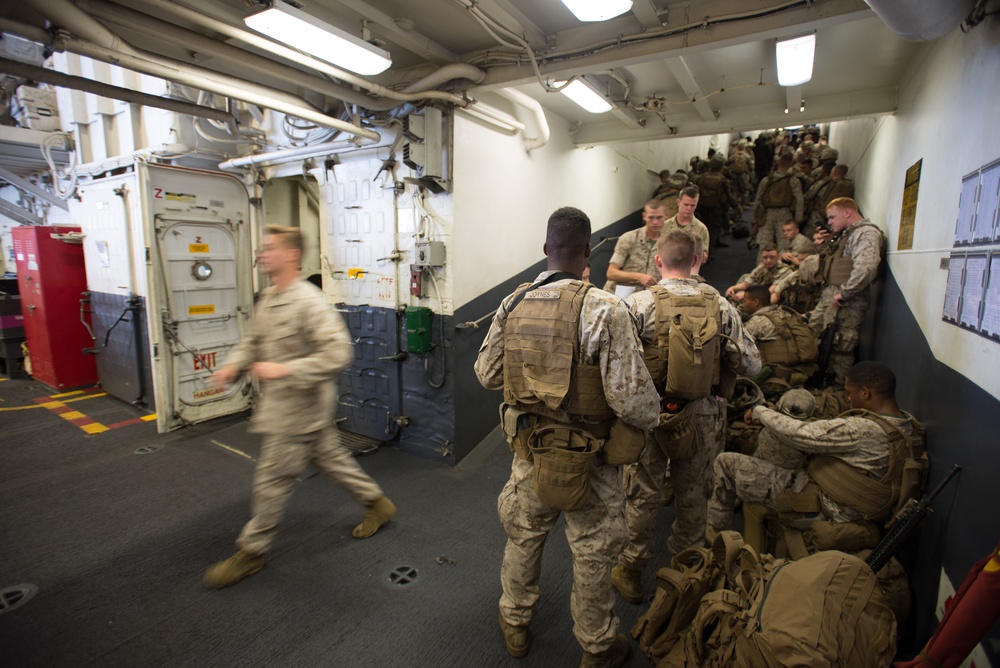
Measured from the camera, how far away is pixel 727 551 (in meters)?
2.01

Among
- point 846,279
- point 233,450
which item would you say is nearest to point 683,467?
point 846,279

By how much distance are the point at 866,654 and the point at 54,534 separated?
14.8 ft

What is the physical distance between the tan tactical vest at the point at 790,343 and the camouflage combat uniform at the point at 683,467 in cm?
172

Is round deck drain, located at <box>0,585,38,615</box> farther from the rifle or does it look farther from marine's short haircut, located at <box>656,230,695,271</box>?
the rifle

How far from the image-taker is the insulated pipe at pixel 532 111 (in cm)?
409

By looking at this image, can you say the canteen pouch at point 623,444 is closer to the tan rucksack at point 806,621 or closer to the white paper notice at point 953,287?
the tan rucksack at point 806,621

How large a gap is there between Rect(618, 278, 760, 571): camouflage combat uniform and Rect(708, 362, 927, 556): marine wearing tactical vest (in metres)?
0.29

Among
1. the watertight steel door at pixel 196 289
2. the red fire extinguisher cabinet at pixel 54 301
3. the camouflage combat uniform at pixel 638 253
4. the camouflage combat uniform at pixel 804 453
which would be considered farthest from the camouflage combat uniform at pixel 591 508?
the red fire extinguisher cabinet at pixel 54 301

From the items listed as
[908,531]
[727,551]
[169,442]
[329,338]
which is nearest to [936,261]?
[908,531]

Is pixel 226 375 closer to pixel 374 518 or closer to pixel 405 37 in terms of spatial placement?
pixel 374 518

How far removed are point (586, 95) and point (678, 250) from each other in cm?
216

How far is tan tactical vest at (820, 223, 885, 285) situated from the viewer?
3.85m

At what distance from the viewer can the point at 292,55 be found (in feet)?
9.21

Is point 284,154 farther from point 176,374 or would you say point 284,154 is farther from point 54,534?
point 54,534
